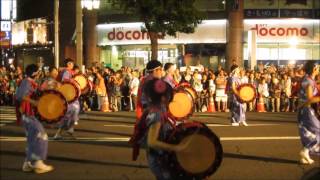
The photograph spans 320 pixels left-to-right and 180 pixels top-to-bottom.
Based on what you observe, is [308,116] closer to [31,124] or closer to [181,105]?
[181,105]

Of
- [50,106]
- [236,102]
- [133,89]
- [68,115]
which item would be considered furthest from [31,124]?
[133,89]

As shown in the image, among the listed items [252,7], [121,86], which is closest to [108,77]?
[121,86]

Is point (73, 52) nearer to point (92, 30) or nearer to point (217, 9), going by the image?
point (92, 30)

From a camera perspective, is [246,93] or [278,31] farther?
[278,31]

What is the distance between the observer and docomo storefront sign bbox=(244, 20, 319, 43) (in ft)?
110

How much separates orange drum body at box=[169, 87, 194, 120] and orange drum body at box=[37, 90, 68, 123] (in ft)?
6.83

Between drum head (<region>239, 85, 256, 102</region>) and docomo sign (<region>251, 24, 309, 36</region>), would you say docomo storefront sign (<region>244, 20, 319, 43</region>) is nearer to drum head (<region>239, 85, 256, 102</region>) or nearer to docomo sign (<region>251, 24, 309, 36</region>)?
docomo sign (<region>251, 24, 309, 36</region>)

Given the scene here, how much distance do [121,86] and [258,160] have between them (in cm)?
1339

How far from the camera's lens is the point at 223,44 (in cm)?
3459

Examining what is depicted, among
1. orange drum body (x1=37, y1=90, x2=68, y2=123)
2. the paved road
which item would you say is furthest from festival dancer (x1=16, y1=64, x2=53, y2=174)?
orange drum body (x1=37, y1=90, x2=68, y2=123)

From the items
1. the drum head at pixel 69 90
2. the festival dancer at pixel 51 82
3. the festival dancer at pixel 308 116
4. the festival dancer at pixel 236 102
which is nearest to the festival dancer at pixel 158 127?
the festival dancer at pixel 308 116

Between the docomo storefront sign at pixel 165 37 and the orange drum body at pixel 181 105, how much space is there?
21790mm

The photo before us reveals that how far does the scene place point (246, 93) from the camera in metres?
17.3

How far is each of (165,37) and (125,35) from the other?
2506mm
